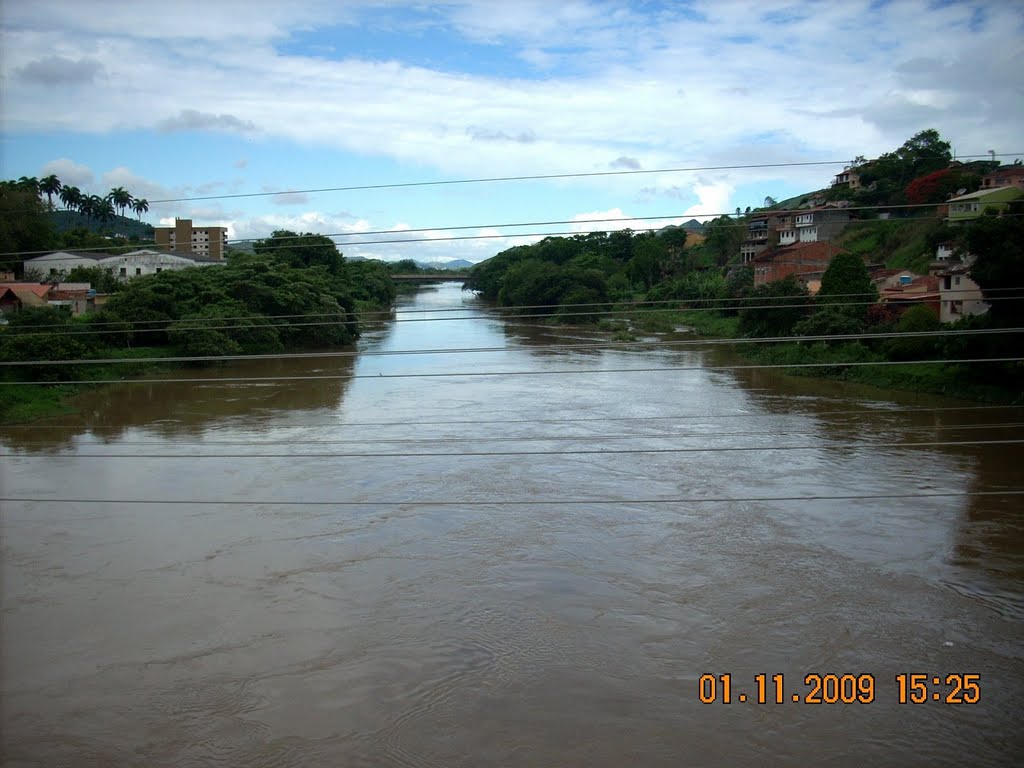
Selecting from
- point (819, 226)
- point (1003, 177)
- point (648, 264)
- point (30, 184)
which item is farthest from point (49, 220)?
point (1003, 177)

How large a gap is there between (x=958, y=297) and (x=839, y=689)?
12491mm

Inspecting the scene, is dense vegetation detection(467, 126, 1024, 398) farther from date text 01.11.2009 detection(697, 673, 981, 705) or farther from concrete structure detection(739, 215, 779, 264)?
date text 01.11.2009 detection(697, 673, 981, 705)

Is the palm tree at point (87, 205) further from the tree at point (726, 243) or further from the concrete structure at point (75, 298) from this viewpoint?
the tree at point (726, 243)

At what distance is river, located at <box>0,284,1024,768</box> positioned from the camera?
5.38 metres

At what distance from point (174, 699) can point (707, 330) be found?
20573 millimetres

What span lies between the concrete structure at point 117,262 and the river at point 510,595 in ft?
51.3

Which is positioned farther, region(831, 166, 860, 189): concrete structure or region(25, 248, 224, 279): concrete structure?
region(831, 166, 860, 189): concrete structure

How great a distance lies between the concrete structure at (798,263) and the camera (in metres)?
22.4

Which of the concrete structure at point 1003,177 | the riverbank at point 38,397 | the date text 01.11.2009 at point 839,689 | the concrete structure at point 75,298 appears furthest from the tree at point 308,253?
the date text 01.11.2009 at point 839,689

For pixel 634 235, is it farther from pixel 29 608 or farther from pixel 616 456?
pixel 29 608

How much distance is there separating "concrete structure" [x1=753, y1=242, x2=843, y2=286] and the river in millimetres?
9941

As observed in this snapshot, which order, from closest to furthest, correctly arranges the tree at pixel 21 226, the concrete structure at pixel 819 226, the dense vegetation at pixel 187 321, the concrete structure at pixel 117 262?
1. the dense vegetation at pixel 187 321
2. the tree at pixel 21 226
3. the concrete structure at pixel 117 262
4. the concrete structure at pixel 819 226

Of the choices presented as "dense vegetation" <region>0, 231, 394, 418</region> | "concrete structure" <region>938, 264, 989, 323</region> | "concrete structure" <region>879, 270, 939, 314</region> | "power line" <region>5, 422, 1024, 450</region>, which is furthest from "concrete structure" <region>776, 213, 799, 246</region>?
"power line" <region>5, 422, 1024, 450</region>

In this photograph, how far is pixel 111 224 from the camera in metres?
41.9
